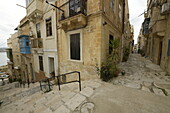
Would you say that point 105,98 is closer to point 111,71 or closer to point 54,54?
point 111,71

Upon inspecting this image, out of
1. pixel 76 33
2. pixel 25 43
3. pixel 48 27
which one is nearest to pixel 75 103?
pixel 76 33

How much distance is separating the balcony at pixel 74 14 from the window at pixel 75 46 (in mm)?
586

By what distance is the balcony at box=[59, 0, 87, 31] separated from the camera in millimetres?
3448

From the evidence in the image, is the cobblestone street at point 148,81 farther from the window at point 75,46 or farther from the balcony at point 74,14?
the balcony at point 74,14

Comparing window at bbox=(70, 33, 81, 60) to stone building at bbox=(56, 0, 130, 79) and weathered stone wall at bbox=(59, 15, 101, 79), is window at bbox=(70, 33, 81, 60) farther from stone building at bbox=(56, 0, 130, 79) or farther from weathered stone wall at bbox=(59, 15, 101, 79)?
weathered stone wall at bbox=(59, 15, 101, 79)

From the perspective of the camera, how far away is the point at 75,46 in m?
4.51

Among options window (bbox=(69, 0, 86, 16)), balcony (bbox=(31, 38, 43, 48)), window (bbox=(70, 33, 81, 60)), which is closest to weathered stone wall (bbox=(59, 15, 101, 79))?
window (bbox=(70, 33, 81, 60))

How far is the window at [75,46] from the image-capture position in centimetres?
436

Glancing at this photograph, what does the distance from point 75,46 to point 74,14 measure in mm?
Result: 1926

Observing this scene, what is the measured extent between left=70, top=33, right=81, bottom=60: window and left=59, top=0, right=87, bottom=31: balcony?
23.1 inches

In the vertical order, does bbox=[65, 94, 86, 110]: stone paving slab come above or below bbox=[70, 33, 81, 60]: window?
below

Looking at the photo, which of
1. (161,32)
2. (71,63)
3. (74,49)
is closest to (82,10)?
(74,49)

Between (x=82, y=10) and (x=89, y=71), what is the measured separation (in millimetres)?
3411

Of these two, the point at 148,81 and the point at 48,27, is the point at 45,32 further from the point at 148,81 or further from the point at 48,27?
the point at 148,81
